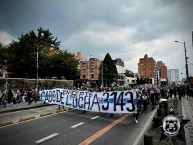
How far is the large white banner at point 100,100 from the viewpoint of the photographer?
41.9 feet

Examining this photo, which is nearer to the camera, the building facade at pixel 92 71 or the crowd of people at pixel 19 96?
the crowd of people at pixel 19 96

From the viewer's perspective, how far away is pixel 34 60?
50.6m

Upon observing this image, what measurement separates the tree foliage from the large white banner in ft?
108

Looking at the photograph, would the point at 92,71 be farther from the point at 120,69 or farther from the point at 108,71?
the point at 120,69

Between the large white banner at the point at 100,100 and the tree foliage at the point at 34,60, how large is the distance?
33.0 metres

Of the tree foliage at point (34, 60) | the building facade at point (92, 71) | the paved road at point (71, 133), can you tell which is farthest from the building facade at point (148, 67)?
the paved road at point (71, 133)

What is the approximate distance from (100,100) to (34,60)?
40235 mm

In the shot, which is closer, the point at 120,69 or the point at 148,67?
the point at 120,69

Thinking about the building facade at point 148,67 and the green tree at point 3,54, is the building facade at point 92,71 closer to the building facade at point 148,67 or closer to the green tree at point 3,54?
the green tree at point 3,54

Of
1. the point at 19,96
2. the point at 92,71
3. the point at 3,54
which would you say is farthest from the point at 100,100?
the point at 92,71

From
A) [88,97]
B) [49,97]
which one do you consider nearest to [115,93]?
[88,97]

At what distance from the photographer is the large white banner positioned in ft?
41.9

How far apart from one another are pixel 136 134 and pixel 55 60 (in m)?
50.4

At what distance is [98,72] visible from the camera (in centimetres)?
8362
